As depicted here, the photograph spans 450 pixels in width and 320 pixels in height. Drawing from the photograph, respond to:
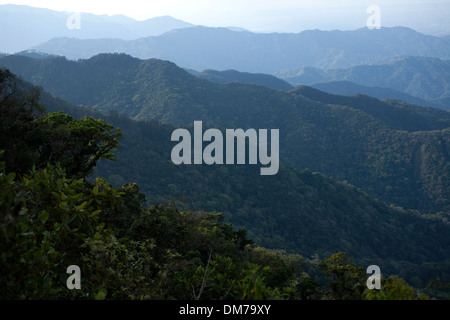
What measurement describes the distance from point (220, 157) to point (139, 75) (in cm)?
6903

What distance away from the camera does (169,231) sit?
11258 millimetres

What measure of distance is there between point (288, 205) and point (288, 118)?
2378 inches

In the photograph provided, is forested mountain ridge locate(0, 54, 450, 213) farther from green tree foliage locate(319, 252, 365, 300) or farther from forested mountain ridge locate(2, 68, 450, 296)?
green tree foliage locate(319, 252, 365, 300)

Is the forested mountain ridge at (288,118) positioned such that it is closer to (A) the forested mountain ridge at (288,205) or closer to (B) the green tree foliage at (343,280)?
(A) the forested mountain ridge at (288,205)

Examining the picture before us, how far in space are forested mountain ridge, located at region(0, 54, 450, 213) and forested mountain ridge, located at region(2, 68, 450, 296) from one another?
90.0ft

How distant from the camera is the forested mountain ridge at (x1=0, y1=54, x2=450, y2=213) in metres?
90.6

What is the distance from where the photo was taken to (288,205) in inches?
2160

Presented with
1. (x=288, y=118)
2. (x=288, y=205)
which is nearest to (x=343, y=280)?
(x=288, y=205)

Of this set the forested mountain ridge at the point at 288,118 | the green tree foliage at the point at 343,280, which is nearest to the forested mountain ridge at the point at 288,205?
the forested mountain ridge at the point at 288,118

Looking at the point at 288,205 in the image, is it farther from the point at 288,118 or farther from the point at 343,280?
the point at 288,118

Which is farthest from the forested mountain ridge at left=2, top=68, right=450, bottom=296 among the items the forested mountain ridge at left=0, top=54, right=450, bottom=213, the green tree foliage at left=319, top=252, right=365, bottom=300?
the green tree foliage at left=319, top=252, right=365, bottom=300

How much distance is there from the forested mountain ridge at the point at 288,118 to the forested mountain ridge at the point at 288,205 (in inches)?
1080

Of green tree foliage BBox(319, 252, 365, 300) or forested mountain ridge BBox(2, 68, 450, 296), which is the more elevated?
green tree foliage BBox(319, 252, 365, 300)
